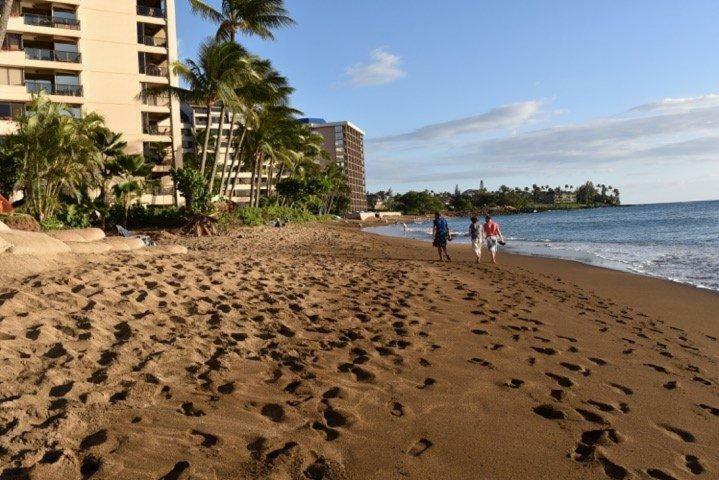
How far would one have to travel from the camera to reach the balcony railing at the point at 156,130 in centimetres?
3333

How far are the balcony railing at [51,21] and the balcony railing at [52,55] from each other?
1.56m

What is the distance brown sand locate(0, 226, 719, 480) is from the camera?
2.74 metres

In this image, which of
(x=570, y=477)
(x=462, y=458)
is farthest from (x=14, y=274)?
(x=570, y=477)

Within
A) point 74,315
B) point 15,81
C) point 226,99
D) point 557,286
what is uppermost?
point 15,81

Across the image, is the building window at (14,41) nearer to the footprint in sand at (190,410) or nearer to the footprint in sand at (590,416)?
the footprint in sand at (190,410)

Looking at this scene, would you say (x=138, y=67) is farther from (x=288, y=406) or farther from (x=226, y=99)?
(x=288, y=406)

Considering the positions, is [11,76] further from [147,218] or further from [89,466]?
[89,466]

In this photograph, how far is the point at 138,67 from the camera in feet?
108

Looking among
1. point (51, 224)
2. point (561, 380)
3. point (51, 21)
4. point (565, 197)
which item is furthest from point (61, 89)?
point (565, 197)

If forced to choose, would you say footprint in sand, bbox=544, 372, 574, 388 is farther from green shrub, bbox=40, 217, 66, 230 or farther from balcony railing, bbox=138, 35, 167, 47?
balcony railing, bbox=138, 35, 167, 47

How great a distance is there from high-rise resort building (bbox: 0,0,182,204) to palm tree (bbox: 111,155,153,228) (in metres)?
4.45

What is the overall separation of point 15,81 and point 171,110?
9.05m

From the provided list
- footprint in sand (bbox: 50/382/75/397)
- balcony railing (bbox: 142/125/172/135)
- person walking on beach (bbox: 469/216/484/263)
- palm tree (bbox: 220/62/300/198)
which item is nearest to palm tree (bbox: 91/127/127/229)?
palm tree (bbox: 220/62/300/198)

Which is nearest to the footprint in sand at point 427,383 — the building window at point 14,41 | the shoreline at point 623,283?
the shoreline at point 623,283
